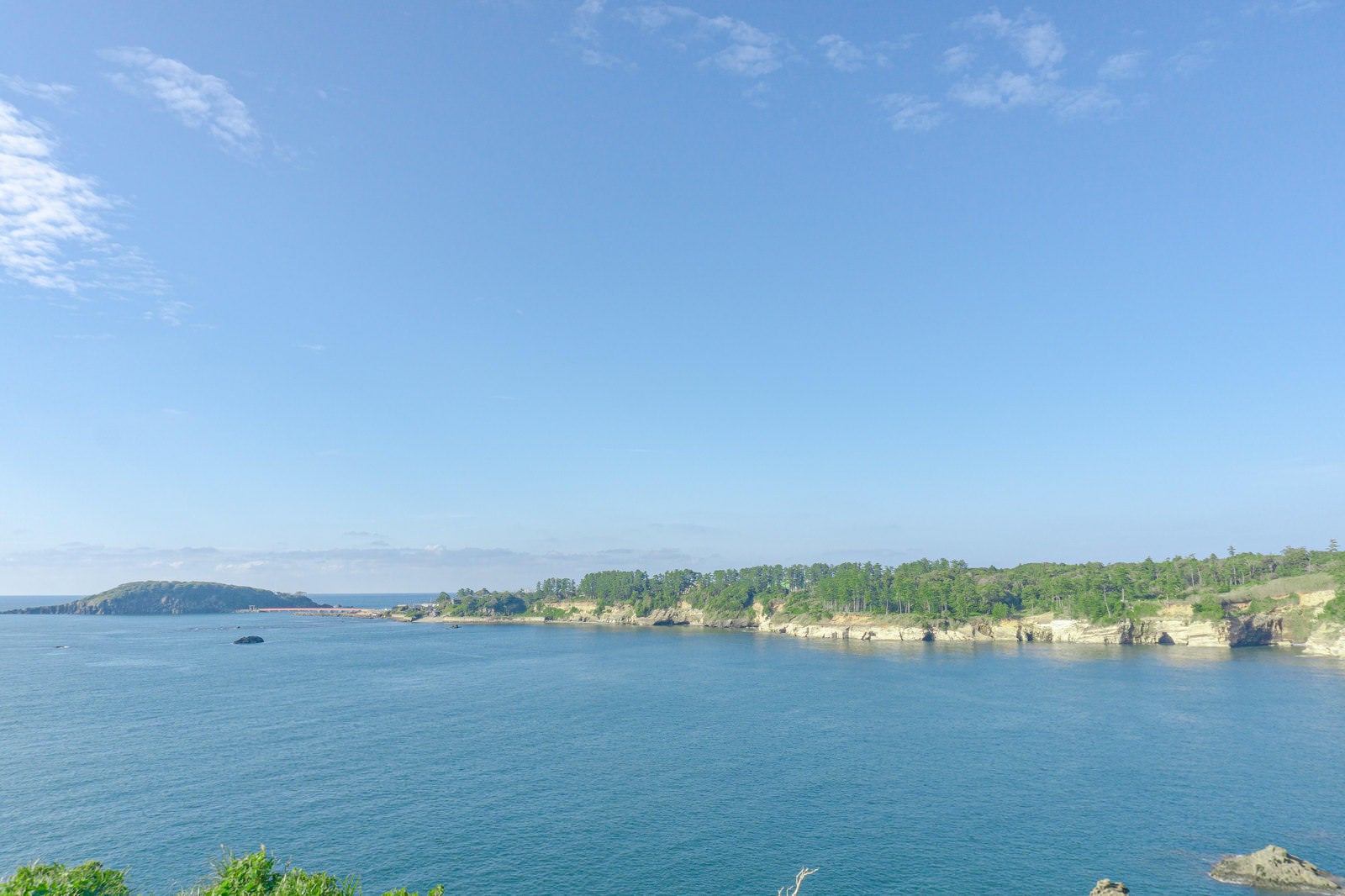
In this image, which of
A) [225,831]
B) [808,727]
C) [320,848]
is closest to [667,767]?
[808,727]

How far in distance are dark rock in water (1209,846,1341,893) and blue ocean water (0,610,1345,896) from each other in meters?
2.08

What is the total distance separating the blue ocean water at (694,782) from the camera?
59.3m

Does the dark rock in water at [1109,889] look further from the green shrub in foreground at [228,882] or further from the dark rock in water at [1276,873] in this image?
the green shrub in foreground at [228,882]

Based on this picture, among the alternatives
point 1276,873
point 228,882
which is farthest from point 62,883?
point 1276,873

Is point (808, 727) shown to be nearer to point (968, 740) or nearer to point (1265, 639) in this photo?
point (968, 740)

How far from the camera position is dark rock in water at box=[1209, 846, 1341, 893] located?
5359cm

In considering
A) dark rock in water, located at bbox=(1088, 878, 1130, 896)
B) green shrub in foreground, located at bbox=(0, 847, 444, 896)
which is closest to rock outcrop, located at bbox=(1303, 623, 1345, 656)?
dark rock in water, located at bbox=(1088, 878, 1130, 896)

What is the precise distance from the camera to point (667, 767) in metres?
86.6

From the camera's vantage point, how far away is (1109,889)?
51500mm

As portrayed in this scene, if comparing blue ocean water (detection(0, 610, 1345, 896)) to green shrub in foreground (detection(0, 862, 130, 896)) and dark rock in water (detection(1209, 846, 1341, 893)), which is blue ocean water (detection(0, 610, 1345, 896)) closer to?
dark rock in water (detection(1209, 846, 1341, 893))

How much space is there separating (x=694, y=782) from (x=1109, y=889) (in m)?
44.3

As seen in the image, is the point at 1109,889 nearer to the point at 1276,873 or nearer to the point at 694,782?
the point at 1276,873

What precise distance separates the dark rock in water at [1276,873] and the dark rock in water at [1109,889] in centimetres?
1180

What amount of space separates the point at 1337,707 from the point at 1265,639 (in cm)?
10803
